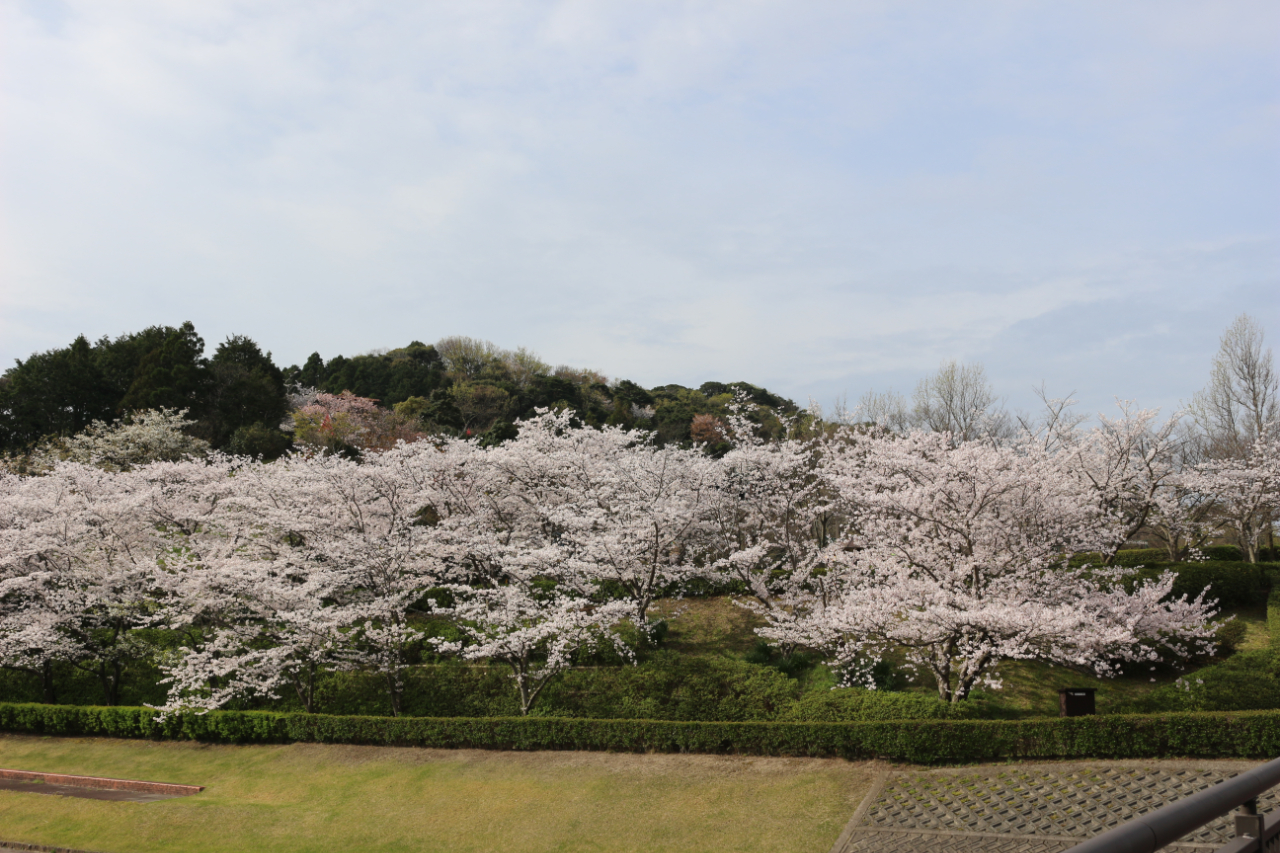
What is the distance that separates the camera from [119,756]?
20.3 m

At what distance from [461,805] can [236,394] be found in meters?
38.8

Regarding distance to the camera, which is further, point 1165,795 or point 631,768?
point 631,768

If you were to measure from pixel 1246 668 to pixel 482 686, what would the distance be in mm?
18524

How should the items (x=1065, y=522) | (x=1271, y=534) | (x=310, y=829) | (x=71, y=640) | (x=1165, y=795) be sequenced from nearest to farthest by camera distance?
(x=1165, y=795) → (x=310, y=829) → (x=1065, y=522) → (x=71, y=640) → (x=1271, y=534)

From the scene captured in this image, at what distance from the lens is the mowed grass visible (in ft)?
46.9

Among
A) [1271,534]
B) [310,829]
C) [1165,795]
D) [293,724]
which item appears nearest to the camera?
[1165,795]

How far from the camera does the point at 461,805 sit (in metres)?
16.0

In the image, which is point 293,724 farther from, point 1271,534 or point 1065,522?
point 1271,534

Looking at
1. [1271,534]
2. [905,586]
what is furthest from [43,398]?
[1271,534]

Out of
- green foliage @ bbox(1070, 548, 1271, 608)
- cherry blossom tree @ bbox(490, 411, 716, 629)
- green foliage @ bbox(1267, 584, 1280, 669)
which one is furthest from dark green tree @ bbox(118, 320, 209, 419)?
green foliage @ bbox(1267, 584, 1280, 669)

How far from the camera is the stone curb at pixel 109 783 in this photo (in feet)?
59.0

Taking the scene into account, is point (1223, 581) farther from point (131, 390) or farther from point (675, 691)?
point (131, 390)

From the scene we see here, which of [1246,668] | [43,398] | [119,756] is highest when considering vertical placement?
[43,398]

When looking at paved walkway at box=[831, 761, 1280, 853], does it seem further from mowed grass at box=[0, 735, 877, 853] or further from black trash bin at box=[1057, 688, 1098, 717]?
black trash bin at box=[1057, 688, 1098, 717]
